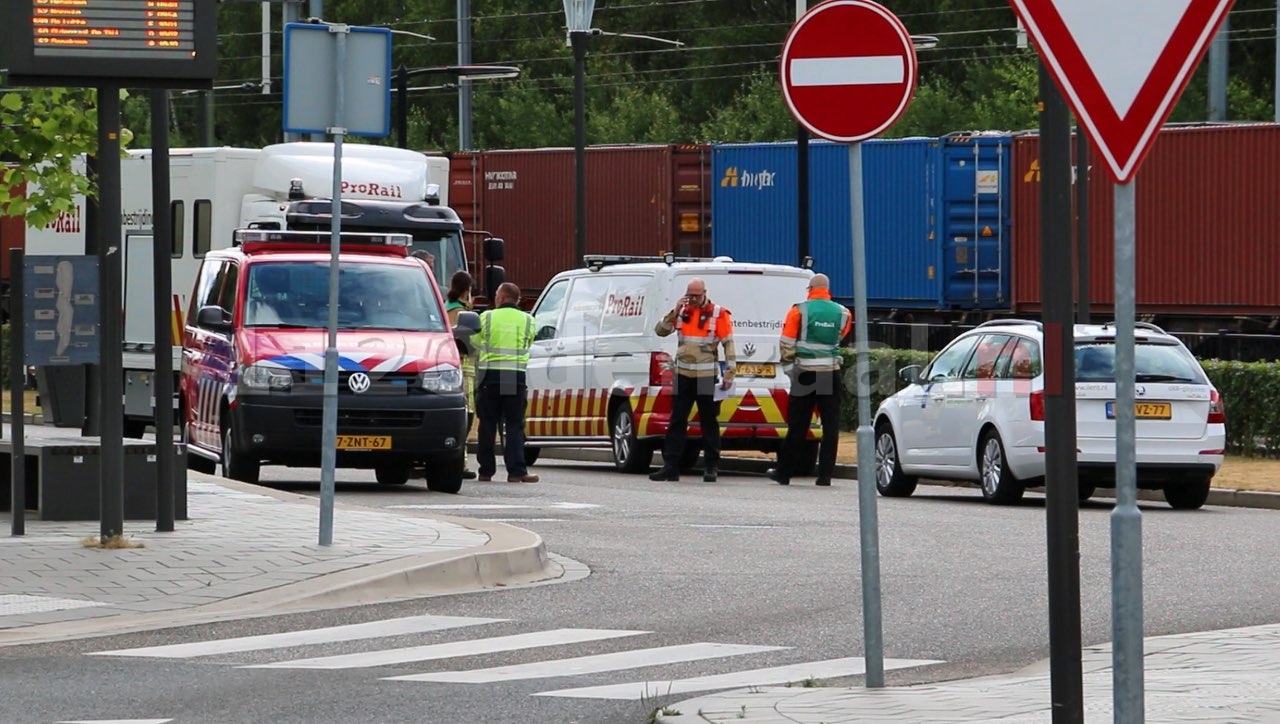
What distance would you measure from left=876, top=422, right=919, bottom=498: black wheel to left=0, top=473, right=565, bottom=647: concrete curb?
7358mm

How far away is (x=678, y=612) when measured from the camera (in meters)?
12.2

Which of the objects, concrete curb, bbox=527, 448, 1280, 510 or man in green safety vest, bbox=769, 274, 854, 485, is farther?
man in green safety vest, bbox=769, 274, 854, 485

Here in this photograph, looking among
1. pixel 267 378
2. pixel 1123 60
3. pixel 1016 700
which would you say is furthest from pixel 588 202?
pixel 1123 60

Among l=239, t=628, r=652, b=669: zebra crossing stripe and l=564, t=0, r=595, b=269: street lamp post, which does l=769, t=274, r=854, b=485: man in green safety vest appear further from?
l=239, t=628, r=652, b=669: zebra crossing stripe

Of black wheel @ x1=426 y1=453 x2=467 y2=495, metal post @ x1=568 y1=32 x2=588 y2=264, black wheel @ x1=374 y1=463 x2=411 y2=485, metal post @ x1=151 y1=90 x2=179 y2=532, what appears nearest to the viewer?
metal post @ x1=151 y1=90 x2=179 y2=532

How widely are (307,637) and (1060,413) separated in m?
4.71

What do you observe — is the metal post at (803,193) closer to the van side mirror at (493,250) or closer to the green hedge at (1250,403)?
the van side mirror at (493,250)

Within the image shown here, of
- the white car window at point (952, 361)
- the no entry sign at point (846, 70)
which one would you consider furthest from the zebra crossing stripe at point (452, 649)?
the white car window at point (952, 361)

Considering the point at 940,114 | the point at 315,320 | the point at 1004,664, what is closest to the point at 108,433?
the point at 1004,664

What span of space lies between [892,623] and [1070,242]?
196 inches

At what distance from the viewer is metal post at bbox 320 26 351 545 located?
13.2 metres

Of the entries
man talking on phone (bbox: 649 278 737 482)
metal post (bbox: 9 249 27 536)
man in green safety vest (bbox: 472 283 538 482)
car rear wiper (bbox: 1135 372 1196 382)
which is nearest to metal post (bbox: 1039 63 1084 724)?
metal post (bbox: 9 249 27 536)

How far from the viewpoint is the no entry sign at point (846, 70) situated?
902 cm

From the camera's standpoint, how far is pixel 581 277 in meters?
25.0
